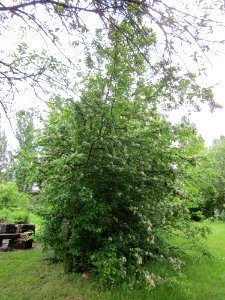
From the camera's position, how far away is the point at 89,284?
15.8 ft

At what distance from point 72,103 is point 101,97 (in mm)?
722

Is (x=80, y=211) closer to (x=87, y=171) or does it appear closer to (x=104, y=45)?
(x=87, y=171)

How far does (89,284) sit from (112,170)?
6.43 ft

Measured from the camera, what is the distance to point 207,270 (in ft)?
18.3

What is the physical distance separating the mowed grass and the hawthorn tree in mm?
274

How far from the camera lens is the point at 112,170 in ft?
15.9

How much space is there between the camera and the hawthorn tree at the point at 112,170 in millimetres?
4660

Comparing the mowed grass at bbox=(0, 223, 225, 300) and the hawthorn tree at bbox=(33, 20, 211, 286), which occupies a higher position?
the hawthorn tree at bbox=(33, 20, 211, 286)

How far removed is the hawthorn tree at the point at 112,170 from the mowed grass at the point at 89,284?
274 millimetres

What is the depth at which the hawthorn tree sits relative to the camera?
4.66 m

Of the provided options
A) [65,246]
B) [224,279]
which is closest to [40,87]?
[65,246]

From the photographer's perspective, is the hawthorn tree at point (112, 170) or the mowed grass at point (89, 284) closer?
the mowed grass at point (89, 284)

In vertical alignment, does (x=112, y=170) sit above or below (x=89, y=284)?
above

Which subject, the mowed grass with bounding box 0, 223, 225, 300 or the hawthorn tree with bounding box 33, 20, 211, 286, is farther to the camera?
the hawthorn tree with bounding box 33, 20, 211, 286
